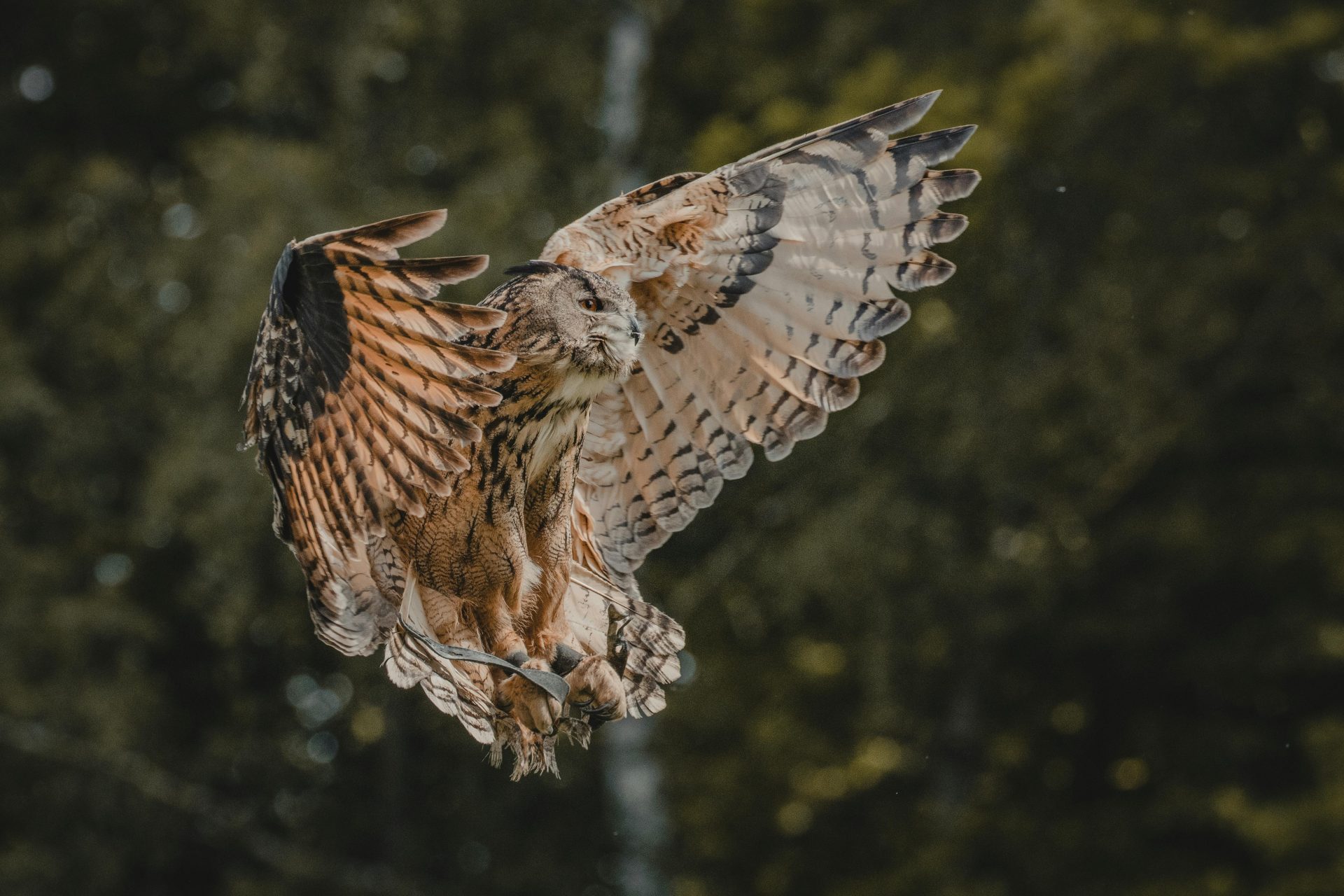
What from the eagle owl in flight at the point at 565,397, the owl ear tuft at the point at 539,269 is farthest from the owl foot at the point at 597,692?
the owl ear tuft at the point at 539,269

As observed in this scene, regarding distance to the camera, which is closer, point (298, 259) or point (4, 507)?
point (298, 259)

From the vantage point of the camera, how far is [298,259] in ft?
7.25

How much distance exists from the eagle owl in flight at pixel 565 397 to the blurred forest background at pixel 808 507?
4.51m

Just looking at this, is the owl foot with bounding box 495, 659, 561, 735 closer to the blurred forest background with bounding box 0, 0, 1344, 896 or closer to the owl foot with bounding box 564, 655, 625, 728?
the owl foot with bounding box 564, 655, 625, 728

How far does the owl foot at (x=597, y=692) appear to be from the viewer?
8.16 ft

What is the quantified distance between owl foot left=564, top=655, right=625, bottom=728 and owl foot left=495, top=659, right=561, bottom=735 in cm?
10

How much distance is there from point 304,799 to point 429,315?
25.9ft

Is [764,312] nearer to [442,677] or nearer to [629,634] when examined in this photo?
[629,634]

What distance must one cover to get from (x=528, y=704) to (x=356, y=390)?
0.50m

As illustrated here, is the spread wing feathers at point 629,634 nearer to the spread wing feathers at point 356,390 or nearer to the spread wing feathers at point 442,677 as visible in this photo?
the spread wing feathers at point 442,677

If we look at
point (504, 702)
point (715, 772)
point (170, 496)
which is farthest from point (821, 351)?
point (715, 772)

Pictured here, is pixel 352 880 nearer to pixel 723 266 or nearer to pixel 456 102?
pixel 456 102

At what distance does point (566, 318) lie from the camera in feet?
7.79

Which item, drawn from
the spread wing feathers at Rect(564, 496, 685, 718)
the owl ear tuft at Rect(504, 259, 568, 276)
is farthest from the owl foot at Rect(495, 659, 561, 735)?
the owl ear tuft at Rect(504, 259, 568, 276)
